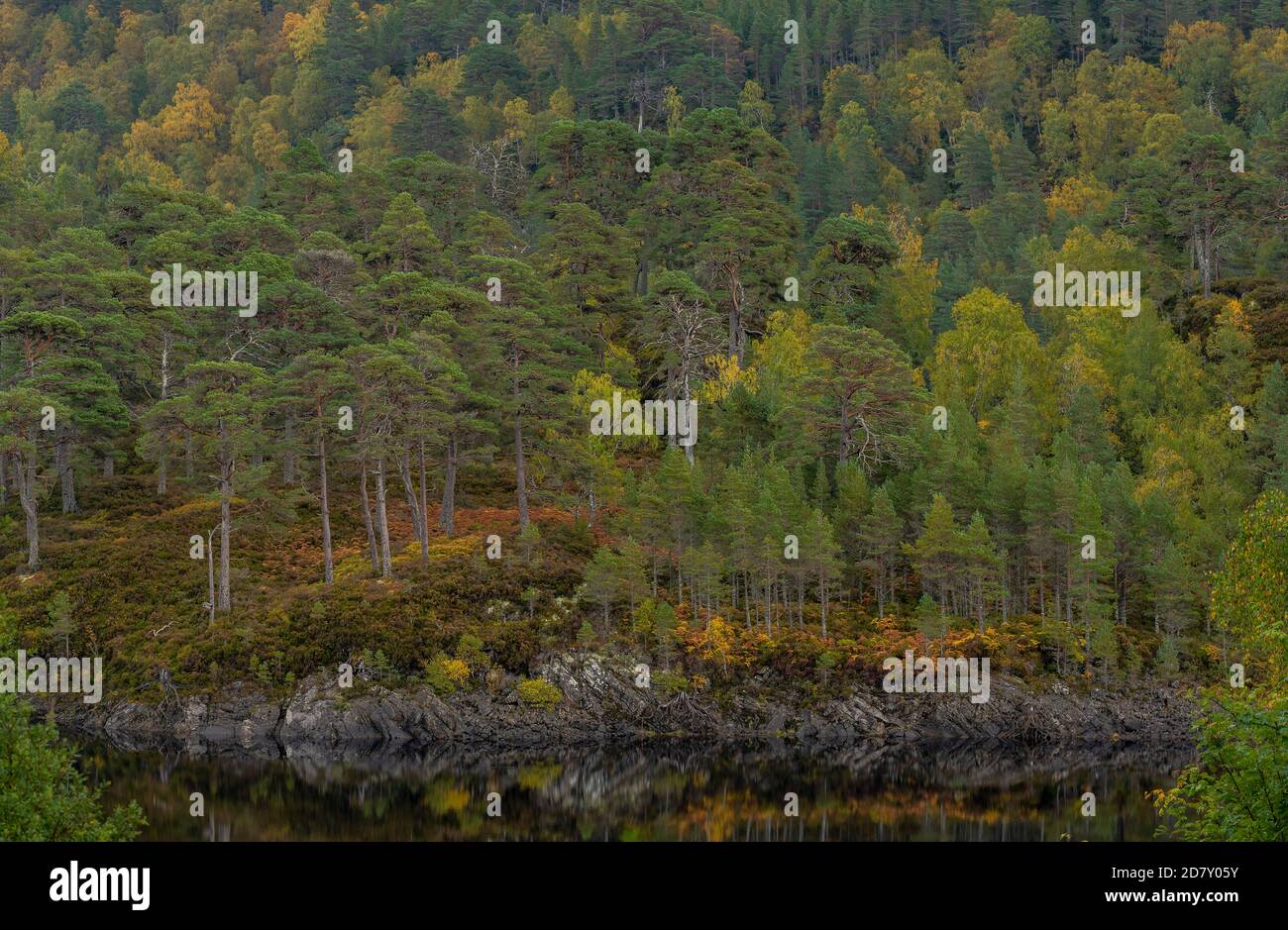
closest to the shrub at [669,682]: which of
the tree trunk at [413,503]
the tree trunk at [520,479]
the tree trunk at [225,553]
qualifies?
the tree trunk at [520,479]

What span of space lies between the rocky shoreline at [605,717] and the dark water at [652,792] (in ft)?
6.54

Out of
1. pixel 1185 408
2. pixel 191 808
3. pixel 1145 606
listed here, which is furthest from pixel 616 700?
pixel 1185 408

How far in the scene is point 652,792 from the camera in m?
48.2

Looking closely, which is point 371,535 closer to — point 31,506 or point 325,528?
point 325,528

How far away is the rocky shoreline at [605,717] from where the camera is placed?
57.2 metres

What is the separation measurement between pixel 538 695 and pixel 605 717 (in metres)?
2.85

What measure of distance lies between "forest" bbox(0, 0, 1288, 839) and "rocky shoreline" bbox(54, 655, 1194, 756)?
111cm

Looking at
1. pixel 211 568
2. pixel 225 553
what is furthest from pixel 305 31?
pixel 211 568

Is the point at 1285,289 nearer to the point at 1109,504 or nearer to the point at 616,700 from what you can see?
the point at 1109,504

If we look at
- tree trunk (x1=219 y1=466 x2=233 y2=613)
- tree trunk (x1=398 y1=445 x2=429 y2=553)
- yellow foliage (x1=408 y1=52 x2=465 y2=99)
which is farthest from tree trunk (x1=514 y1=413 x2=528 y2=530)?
yellow foliage (x1=408 y1=52 x2=465 y2=99)

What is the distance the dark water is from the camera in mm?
42500

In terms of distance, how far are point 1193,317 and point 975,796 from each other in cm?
4515

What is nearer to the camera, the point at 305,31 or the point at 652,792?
the point at 652,792

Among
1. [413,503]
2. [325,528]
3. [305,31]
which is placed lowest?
[325,528]
